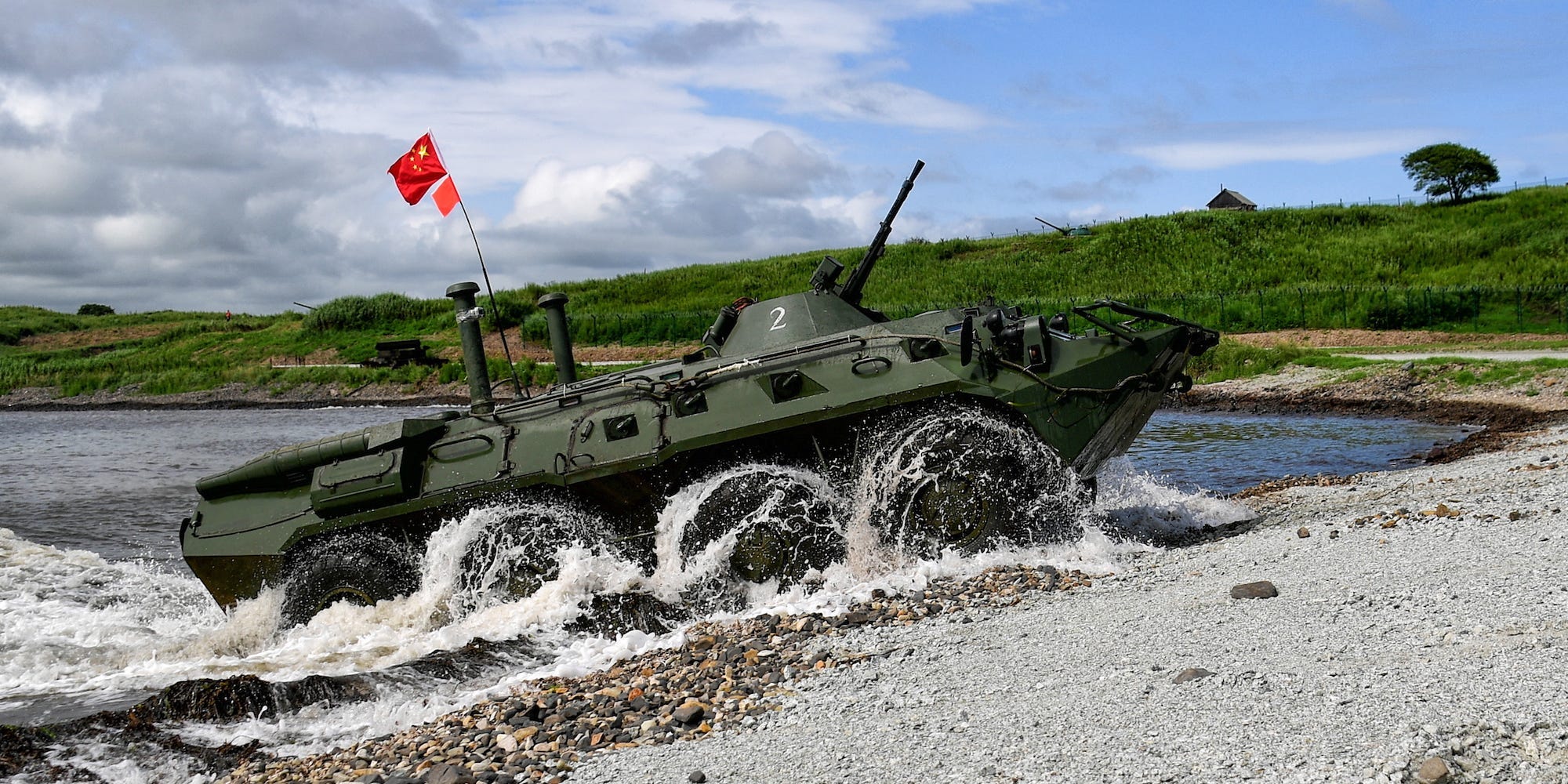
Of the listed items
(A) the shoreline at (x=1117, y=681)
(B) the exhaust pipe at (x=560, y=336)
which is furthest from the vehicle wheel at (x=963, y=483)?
(B) the exhaust pipe at (x=560, y=336)

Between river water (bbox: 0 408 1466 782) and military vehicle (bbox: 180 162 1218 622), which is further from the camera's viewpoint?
military vehicle (bbox: 180 162 1218 622)

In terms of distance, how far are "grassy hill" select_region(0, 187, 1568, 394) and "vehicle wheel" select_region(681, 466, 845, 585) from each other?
101ft

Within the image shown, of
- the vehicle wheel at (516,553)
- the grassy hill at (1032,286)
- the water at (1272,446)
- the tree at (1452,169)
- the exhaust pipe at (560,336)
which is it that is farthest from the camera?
the tree at (1452,169)

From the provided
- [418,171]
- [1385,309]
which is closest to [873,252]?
[418,171]

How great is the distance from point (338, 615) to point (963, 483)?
5.32 metres

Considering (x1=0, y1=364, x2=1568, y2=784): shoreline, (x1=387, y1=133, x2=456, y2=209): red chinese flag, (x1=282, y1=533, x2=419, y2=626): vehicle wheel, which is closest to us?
(x1=0, y1=364, x2=1568, y2=784): shoreline

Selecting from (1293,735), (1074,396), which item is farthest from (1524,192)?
(1293,735)

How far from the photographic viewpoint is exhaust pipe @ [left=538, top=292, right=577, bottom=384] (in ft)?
39.4

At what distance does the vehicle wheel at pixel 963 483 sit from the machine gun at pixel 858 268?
2.29m

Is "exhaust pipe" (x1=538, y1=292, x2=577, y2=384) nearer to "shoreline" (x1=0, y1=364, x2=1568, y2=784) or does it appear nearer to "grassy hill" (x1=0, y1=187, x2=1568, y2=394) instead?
"shoreline" (x1=0, y1=364, x2=1568, y2=784)

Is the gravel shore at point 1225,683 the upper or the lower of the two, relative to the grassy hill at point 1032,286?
lower

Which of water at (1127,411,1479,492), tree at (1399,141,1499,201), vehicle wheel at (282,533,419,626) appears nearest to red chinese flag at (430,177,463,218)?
vehicle wheel at (282,533,419,626)

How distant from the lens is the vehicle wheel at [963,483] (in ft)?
30.2

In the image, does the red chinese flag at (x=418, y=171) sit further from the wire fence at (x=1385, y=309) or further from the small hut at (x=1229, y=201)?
the small hut at (x=1229, y=201)
